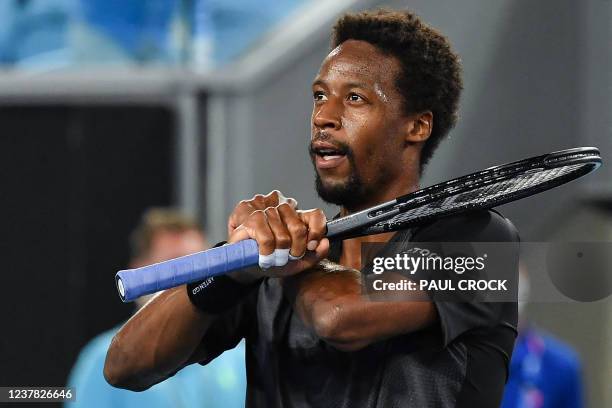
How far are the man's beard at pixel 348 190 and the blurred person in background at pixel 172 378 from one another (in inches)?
34.2

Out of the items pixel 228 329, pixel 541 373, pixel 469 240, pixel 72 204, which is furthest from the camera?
pixel 72 204

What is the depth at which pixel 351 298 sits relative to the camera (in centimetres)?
168

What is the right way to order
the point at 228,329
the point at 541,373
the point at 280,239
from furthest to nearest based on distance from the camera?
1. the point at 541,373
2. the point at 228,329
3. the point at 280,239

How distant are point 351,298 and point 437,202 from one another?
0.68 feet

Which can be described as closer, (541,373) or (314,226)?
(314,226)

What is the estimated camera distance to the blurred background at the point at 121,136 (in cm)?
336

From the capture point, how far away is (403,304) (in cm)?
167

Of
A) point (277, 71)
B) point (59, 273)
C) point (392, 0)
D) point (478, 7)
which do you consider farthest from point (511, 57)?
point (59, 273)

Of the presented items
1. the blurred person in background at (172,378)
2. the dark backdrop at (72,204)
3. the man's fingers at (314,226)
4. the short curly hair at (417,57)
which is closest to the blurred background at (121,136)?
the dark backdrop at (72,204)

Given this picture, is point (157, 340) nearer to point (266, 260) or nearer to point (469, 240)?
point (266, 260)

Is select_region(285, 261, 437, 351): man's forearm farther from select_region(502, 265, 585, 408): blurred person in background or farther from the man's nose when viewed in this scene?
select_region(502, 265, 585, 408): blurred person in background

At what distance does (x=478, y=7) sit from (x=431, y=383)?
1.34 m

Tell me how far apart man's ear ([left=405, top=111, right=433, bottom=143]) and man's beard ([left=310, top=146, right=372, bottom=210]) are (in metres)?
0.09

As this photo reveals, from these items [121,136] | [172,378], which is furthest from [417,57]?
[121,136]
